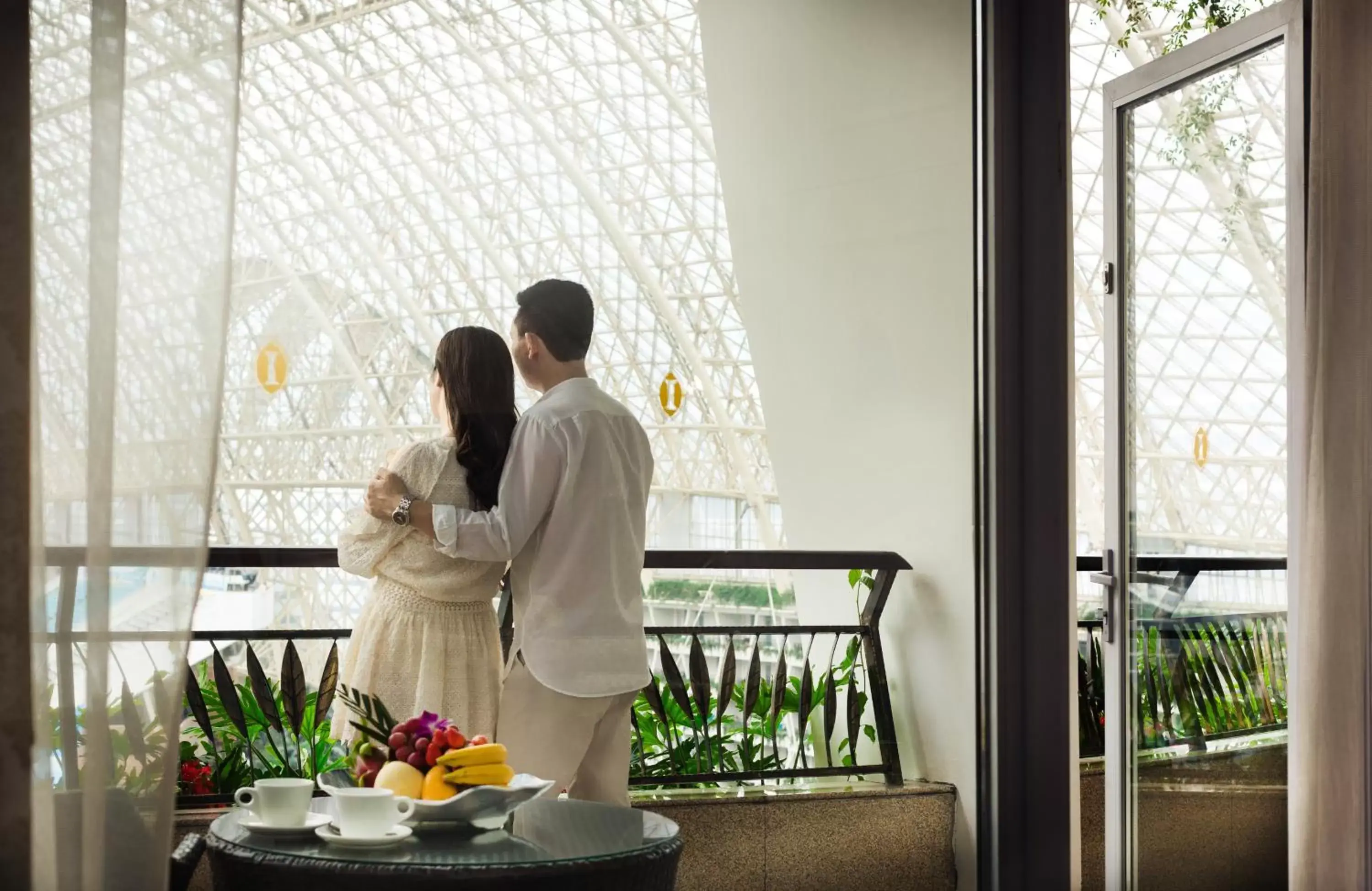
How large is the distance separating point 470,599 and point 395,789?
25.4 inches

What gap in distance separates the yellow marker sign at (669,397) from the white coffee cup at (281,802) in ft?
6.71

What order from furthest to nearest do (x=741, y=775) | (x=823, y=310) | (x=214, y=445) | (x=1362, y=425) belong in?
(x=823, y=310) < (x=741, y=775) < (x=1362, y=425) < (x=214, y=445)

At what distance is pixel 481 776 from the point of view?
1864 mm

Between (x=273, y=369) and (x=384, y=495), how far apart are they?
4.76ft

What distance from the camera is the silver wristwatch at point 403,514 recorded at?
7.91 ft

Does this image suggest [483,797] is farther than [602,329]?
No

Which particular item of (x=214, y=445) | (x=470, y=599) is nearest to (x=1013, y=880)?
(x=470, y=599)

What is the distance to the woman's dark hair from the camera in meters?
2.51

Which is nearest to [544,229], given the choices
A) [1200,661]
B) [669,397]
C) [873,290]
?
[669,397]

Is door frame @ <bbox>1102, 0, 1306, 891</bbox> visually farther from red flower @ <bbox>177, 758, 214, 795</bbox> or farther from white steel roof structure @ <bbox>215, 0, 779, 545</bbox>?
red flower @ <bbox>177, 758, 214, 795</bbox>

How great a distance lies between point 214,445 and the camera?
63.5 inches

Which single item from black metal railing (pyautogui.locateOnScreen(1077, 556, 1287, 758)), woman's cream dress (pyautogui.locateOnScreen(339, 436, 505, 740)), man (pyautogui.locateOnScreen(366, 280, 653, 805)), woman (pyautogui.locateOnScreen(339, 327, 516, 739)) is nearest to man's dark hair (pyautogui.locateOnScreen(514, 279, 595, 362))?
man (pyautogui.locateOnScreen(366, 280, 653, 805))

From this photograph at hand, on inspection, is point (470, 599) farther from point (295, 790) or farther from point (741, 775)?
point (741, 775)

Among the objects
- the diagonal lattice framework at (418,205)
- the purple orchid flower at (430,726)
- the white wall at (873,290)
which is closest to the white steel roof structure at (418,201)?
the diagonal lattice framework at (418,205)
